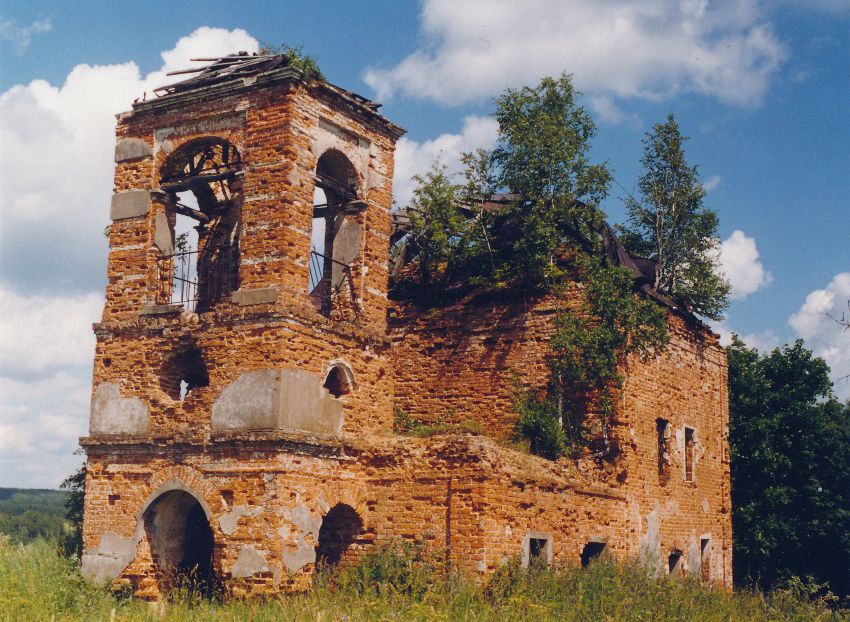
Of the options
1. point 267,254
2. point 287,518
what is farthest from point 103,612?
point 267,254

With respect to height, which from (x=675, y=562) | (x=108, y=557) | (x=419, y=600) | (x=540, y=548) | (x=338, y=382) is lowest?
(x=419, y=600)

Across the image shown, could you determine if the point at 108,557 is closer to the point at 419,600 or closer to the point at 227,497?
the point at 227,497

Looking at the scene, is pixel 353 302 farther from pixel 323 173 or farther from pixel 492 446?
pixel 492 446

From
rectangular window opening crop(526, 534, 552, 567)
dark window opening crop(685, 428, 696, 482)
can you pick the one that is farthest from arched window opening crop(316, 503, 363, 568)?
dark window opening crop(685, 428, 696, 482)

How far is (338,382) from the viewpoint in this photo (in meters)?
13.8

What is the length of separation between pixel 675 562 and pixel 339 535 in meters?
6.40

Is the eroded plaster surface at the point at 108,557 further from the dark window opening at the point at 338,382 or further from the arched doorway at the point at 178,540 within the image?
the dark window opening at the point at 338,382

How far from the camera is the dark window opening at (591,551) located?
47.3ft

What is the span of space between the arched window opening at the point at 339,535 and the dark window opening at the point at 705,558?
23.8ft

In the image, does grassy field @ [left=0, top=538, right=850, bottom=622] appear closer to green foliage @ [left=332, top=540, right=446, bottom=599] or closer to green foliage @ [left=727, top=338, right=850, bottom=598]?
green foliage @ [left=332, top=540, right=446, bottom=599]

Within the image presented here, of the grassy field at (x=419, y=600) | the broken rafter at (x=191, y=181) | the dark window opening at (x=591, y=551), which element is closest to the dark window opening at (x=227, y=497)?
the grassy field at (x=419, y=600)

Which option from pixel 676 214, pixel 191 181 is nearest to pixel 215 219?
pixel 191 181

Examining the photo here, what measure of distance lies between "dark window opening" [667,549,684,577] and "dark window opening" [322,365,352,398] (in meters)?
6.56

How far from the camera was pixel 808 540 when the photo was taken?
23.2 metres
